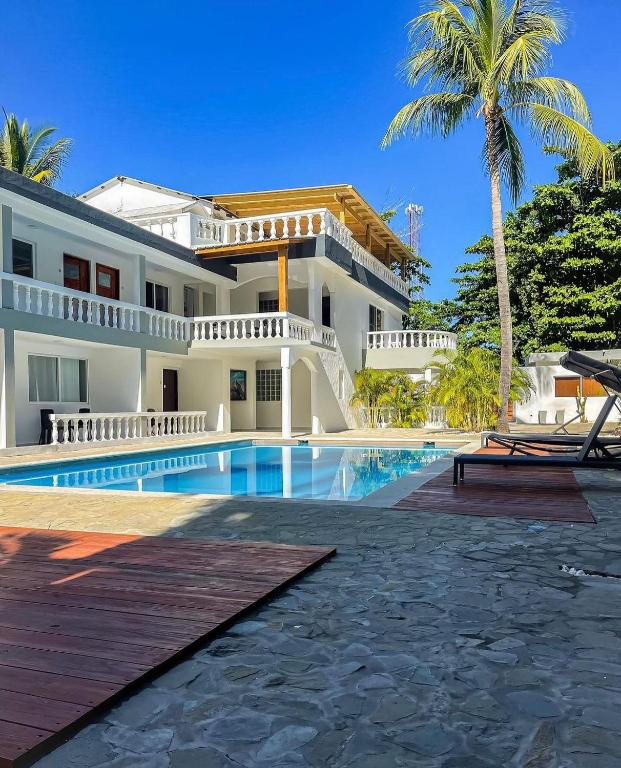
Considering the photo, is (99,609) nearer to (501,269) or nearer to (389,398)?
(501,269)

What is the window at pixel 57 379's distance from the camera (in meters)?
15.4

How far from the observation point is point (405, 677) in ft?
8.77

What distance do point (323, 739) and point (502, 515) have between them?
423 centimetres

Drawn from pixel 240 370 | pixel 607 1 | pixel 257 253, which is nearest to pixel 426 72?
pixel 607 1

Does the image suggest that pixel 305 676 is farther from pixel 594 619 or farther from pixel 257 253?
pixel 257 253

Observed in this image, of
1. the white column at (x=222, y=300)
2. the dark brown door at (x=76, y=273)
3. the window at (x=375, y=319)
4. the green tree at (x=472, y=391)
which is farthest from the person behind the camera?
the window at (x=375, y=319)

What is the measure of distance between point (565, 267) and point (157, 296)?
1680 cm

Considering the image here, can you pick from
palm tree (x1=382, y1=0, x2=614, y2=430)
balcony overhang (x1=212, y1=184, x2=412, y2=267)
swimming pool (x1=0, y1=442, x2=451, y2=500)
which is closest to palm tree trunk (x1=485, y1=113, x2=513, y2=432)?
palm tree (x1=382, y1=0, x2=614, y2=430)

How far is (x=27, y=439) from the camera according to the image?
15031 mm

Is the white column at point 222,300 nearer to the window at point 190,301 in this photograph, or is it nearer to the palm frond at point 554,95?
the window at point 190,301

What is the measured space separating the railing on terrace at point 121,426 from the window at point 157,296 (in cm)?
367

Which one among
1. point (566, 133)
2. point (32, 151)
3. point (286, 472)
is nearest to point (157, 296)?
point (286, 472)

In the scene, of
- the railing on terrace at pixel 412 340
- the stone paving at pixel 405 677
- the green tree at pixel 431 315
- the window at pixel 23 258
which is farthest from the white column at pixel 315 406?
the stone paving at pixel 405 677

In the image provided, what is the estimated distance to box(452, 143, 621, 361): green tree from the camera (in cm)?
2553
